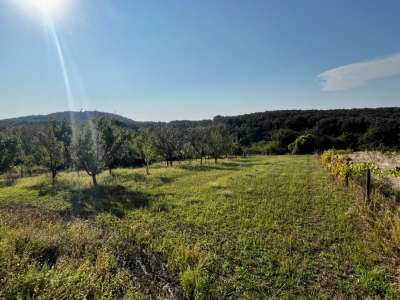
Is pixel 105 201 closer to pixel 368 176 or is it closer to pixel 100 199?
pixel 100 199

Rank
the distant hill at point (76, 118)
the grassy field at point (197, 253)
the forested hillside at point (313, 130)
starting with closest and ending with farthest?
the grassy field at point (197, 253), the distant hill at point (76, 118), the forested hillside at point (313, 130)

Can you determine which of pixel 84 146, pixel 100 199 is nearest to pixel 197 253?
pixel 100 199

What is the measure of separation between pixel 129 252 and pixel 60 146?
20.9 metres

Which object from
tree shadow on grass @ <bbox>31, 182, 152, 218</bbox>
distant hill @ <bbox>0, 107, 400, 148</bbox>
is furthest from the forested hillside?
tree shadow on grass @ <bbox>31, 182, 152, 218</bbox>

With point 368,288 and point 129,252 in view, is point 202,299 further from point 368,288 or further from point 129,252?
point 368,288

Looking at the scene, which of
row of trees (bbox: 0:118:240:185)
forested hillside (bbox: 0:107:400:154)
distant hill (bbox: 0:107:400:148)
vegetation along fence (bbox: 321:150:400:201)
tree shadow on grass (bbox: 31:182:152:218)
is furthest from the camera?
distant hill (bbox: 0:107:400:148)

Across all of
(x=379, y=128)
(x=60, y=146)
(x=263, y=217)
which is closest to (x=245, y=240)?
(x=263, y=217)

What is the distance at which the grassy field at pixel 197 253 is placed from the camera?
567 centimetres

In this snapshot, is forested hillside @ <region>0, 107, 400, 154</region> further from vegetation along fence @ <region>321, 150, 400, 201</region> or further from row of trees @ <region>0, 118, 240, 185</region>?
vegetation along fence @ <region>321, 150, 400, 201</region>

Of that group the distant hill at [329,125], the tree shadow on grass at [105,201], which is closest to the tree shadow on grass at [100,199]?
the tree shadow on grass at [105,201]

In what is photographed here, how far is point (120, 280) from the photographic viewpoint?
5742mm

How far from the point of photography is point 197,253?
7336 mm

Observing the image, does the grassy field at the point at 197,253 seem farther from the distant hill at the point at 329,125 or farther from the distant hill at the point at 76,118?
the distant hill at the point at 329,125

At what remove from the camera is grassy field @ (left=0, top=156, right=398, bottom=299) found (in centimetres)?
567
